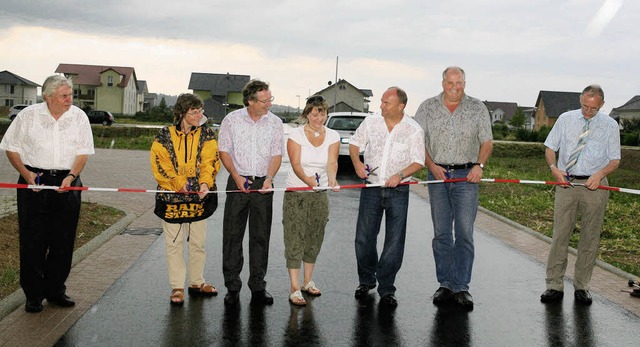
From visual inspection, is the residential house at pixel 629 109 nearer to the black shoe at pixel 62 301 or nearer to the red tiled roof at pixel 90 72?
the red tiled roof at pixel 90 72

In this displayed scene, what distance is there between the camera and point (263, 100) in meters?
6.41

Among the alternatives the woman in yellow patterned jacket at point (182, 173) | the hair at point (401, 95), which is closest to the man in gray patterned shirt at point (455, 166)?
the hair at point (401, 95)

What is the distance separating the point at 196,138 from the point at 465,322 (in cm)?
280

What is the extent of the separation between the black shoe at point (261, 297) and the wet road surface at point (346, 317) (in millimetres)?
96

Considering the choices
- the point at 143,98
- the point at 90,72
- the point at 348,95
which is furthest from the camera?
the point at 143,98

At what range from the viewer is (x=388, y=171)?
656 centimetres

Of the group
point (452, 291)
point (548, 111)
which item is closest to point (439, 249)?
point (452, 291)

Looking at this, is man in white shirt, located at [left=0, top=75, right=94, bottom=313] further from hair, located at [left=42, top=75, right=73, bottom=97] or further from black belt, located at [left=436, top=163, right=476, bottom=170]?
black belt, located at [left=436, top=163, right=476, bottom=170]

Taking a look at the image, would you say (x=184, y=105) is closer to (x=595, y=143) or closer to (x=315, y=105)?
(x=315, y=105)

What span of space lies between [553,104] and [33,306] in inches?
4364

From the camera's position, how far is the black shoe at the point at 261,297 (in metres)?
6.43

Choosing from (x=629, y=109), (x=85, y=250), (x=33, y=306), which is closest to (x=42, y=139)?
(x=33, y=306)

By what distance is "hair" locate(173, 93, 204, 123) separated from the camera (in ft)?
20.6

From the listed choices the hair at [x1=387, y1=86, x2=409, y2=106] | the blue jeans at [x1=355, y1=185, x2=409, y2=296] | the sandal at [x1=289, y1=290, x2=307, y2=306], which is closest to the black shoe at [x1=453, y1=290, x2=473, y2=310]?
the blue jeans at [x1=355, y1=185, x2=409, y2=296]
